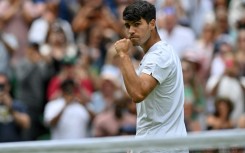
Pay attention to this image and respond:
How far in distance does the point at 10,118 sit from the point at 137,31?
18.6 ft

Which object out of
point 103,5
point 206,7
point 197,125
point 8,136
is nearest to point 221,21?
point 206,7

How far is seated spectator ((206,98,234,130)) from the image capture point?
12539mm

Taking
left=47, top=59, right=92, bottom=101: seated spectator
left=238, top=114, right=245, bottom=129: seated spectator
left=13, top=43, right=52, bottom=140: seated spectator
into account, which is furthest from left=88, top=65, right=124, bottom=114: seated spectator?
left=238, top=114, right=245, bottom=129: seated spectator

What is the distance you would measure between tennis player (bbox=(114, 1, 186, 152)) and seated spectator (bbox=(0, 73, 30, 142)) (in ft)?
17.7

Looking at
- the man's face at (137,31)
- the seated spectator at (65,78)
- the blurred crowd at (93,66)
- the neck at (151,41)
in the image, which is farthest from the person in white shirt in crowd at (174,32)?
the man's face at (137,31)

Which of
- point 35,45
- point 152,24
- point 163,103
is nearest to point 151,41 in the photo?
point 152,24

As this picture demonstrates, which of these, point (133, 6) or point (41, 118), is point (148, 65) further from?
point (41, 118)

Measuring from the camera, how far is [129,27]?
7.36 metres

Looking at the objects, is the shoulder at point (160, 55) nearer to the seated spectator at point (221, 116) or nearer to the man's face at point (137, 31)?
the man's face at point (137, 31)

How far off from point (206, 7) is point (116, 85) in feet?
10.2

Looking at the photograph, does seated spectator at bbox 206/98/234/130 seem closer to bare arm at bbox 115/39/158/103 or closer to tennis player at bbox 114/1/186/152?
tennis player at bbox 114/1/186/152

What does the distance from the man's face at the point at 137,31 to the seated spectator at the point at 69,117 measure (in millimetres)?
5631

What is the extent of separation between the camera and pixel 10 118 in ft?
41.7

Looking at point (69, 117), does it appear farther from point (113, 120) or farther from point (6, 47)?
point (6, 47)
